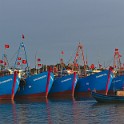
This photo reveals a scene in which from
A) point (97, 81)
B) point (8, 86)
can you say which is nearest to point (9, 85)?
point (8, 86)

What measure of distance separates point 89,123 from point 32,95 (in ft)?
136

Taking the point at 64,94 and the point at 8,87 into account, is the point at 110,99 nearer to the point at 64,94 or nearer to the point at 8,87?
the point at 8,87

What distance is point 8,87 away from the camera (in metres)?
75.9

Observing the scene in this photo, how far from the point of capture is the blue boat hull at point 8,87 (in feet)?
246

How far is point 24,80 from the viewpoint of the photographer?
81250mm

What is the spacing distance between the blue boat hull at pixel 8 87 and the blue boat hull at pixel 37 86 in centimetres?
341

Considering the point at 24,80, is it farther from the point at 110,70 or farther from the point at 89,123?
the point at 89,123

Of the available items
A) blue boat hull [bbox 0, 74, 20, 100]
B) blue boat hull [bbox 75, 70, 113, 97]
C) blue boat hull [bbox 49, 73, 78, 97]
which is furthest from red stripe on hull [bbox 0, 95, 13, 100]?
blue boat hull [bbox 75, 70, 113, 97]

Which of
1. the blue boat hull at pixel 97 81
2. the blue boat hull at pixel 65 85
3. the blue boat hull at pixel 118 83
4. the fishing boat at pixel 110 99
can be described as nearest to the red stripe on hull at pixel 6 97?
the blue boat hull at pixel 65 85

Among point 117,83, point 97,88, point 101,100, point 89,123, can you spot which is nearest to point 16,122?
point 89,123

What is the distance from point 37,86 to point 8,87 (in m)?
6.61

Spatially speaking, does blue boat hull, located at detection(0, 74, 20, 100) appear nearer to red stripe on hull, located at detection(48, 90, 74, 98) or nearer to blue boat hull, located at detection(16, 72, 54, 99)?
blue boat hull, located at detection(16, 72, 54, 99)

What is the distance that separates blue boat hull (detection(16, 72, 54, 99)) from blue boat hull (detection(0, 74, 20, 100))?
11.2 feet

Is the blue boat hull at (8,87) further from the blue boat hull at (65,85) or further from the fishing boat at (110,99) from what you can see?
the fishing boat at (110,99)
